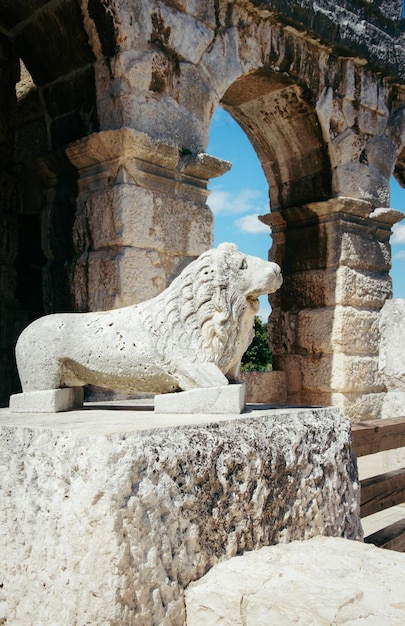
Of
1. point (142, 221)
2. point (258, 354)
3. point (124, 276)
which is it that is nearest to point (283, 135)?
point (142, 221)

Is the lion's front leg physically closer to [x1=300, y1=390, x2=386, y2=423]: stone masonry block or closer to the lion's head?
the lion's head

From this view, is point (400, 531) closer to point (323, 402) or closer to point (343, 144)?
point (323, 402)

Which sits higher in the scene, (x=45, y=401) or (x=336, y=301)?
(x=336, y=301)

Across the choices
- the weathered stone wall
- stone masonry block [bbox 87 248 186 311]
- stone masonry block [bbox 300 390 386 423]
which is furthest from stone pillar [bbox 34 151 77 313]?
stone masonry block [bbox 300 390 386 423]

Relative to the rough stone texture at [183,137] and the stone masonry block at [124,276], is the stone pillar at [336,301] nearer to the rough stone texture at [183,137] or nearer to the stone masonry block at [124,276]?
the rough stone texture at [183,137]

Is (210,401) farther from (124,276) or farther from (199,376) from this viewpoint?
(124,276)

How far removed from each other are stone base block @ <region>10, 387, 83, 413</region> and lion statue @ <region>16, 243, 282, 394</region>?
47 mm

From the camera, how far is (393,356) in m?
6.12

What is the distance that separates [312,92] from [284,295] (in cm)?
198

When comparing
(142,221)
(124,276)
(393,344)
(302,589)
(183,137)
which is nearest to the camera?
(302,589)

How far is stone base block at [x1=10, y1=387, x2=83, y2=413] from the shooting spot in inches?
103

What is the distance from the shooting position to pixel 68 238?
459 centimetres

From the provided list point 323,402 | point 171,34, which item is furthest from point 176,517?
point 323,402

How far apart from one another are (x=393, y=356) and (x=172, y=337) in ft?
13.3
